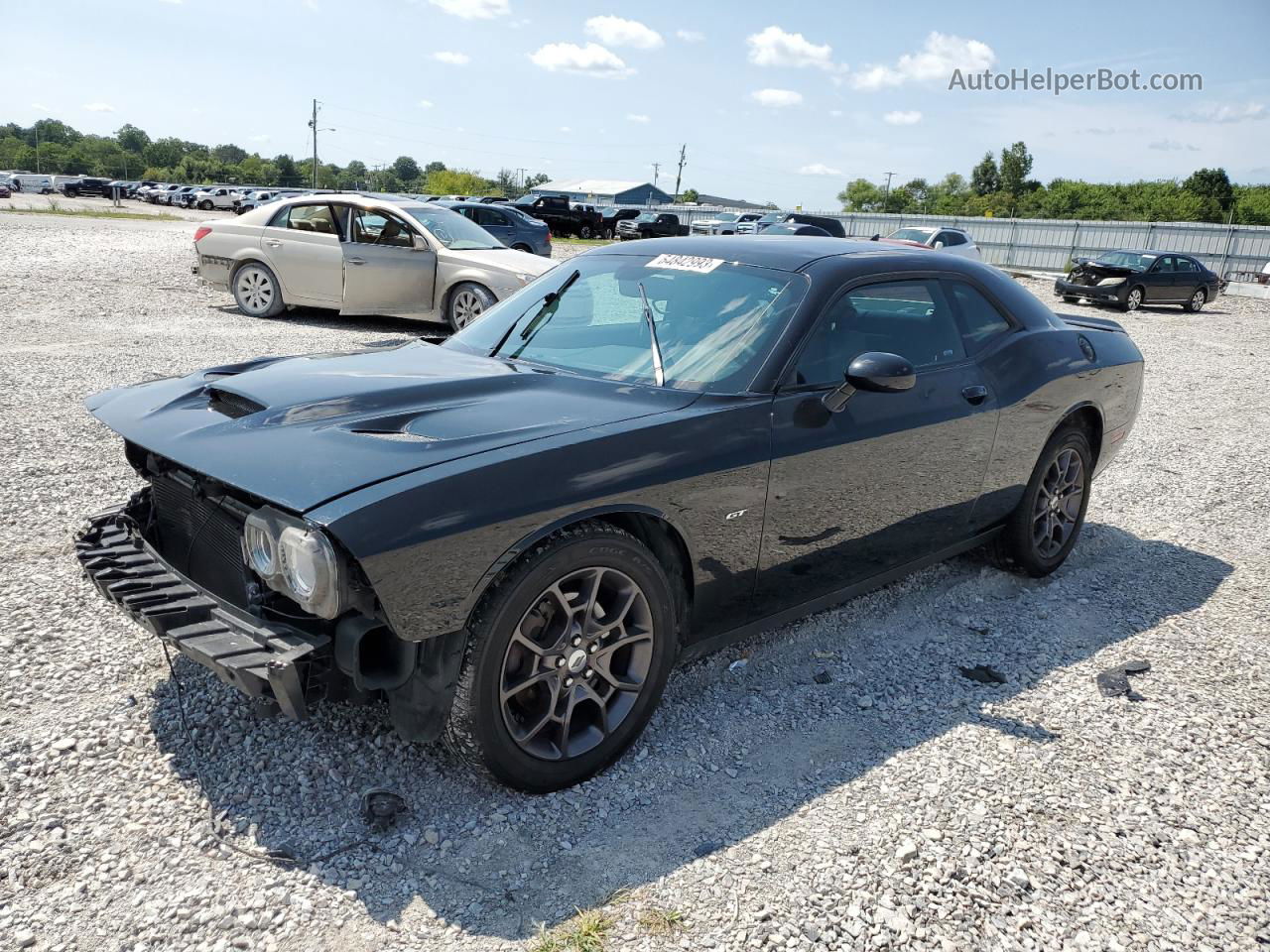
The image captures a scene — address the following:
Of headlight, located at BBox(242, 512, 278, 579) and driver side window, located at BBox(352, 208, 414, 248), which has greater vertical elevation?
driver side window, located at BBox(352, 208, 414, 248)

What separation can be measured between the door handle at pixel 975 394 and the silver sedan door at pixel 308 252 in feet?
28.7

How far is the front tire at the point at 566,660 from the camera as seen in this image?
2.55m

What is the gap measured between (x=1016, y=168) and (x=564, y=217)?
77346mm

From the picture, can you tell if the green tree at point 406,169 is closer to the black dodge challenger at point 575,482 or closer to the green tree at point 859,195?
the green tree at point 859,195

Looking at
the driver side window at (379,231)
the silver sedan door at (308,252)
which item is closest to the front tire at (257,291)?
the silver sedan door at (308,252)

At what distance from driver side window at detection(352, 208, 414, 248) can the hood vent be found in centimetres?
831

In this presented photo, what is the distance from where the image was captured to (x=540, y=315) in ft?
12.8

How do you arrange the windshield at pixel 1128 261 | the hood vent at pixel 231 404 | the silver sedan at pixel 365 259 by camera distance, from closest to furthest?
the hood vent at pixel 231 404
the silver sedan at pixel 365 259
the windshield at pixel 1128 261

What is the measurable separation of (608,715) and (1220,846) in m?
1.84

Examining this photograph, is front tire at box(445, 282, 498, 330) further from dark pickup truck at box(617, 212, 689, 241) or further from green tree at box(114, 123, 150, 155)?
green tree at box(114, 123, 150, 155)

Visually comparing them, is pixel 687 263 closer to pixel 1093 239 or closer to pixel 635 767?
pixel 635 767

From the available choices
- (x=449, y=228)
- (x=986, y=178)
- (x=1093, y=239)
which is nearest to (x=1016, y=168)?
(x=986, y=178)

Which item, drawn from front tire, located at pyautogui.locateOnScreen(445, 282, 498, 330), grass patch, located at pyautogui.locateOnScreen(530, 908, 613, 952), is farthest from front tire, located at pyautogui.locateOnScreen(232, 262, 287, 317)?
grass patch, located at pyautogui.locateOnScreen(530, 908, 613, 952)

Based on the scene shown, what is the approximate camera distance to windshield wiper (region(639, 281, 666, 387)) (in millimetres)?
3254
